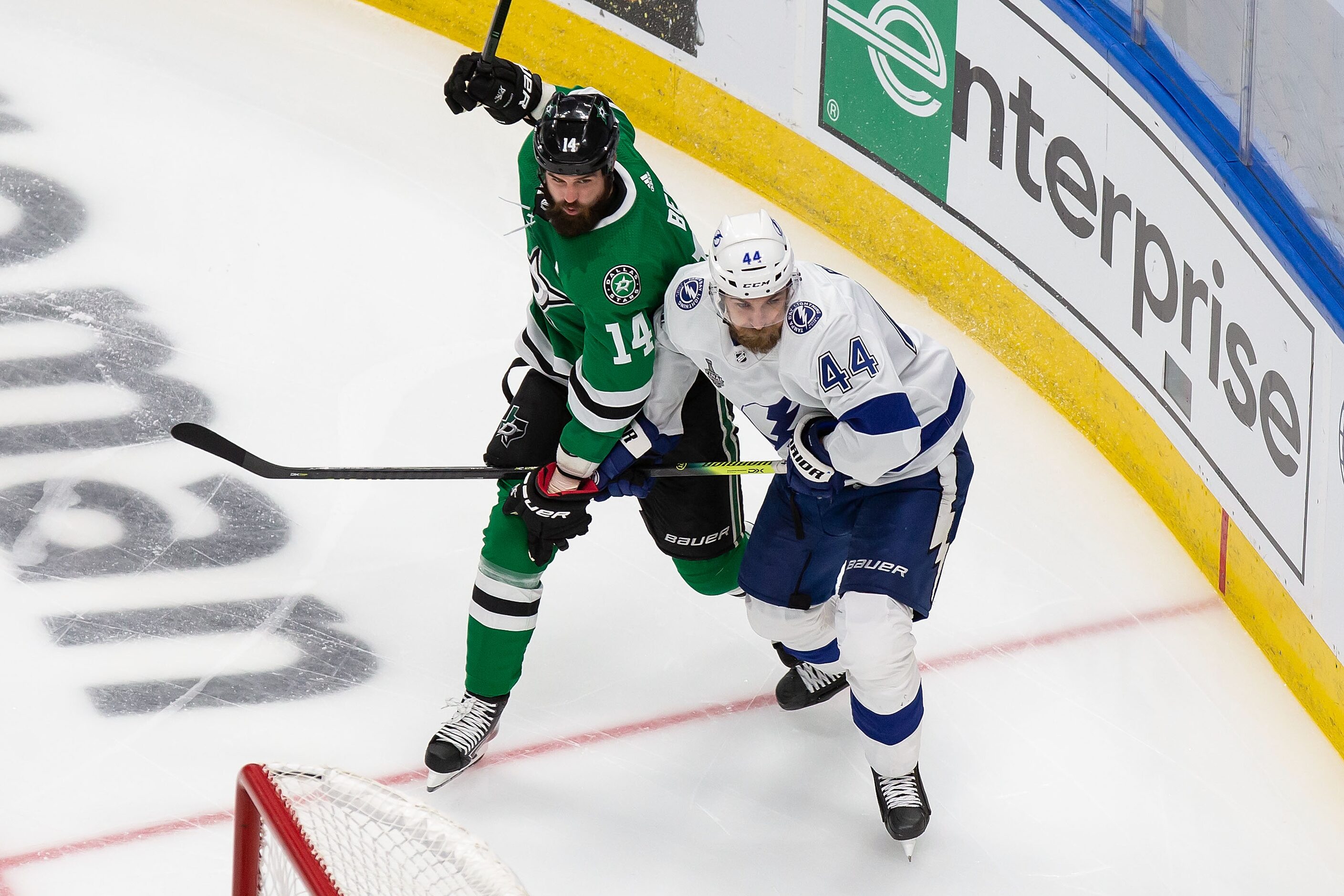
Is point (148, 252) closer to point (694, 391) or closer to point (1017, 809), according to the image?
point (694, 391)

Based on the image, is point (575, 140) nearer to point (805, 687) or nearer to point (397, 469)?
point (397, 469)

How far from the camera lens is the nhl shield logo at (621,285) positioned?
2555 mm

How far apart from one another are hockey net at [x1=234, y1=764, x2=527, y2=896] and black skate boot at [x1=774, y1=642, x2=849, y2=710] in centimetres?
158

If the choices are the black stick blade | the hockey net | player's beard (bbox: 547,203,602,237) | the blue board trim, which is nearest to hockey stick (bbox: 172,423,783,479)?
the black stick blade

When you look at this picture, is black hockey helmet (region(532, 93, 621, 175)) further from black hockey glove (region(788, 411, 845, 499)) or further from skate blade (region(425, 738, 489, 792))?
skate blade (region(425, 738, 489, 792))

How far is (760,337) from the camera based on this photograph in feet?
8.23

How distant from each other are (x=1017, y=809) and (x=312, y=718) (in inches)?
54.8

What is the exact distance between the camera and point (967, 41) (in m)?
3.83

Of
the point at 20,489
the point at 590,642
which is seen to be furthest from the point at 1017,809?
the point at 20,489

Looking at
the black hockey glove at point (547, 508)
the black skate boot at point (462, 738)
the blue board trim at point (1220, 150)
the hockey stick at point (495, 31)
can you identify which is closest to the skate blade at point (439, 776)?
the black skate boot at point (462, 738)

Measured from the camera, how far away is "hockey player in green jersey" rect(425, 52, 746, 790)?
2.55 m

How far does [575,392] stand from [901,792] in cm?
95

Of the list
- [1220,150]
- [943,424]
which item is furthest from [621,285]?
[1220,150]

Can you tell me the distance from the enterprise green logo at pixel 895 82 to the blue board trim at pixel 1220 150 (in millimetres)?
386
